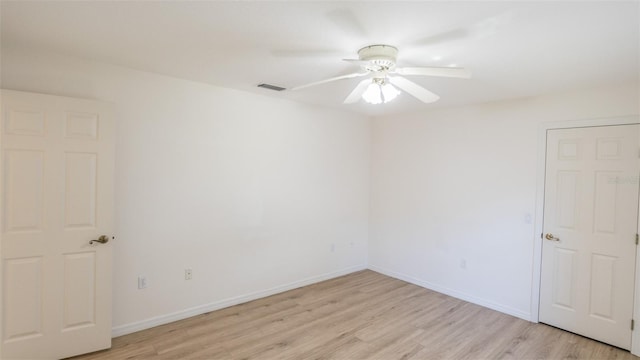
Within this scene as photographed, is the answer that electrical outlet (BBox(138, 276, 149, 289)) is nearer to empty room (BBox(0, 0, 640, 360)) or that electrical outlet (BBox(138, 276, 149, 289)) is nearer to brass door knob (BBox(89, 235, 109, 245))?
empty room (BBox(0, 0, 640, 360))

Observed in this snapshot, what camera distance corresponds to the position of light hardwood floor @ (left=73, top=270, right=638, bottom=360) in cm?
297

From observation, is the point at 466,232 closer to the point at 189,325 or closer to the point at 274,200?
the point at 274,200

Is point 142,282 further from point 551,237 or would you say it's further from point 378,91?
point 551,237

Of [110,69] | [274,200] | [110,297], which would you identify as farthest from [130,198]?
[274,200]

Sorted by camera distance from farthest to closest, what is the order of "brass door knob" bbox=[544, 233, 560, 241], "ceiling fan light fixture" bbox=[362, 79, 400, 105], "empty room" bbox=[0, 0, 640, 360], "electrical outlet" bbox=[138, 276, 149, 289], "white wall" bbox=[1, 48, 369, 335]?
1. "brass door knob" bbox=[544, 233, 560, 241]
2. "electrical outlet" bbox=[138, 276, 149, 289]
3. "white wall" bbox=[1, 48, 369, 335]
4. "ceiling fan light fixture" bbox=[362, 79, 400, 105]
5. "empty room" bbox=[0, 0, 640, 360]

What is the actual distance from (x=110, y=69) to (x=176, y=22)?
139cm

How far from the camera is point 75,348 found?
276 centimetres

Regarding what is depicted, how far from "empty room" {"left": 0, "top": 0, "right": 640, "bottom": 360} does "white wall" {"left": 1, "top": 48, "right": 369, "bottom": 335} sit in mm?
21

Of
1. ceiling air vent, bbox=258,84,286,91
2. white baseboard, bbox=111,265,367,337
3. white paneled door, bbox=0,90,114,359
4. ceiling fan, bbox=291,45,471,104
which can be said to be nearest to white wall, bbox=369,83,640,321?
white baseboard, bbox=111,265,367,337

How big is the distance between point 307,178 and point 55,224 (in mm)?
2751

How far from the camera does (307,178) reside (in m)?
4.63

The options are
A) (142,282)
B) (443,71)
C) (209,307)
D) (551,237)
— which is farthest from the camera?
(209,307)

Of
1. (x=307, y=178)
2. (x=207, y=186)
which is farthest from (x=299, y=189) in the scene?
(x=207, y=186)

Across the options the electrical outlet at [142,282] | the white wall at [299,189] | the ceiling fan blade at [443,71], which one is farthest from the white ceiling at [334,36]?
the electrical outlet at [142,282]
